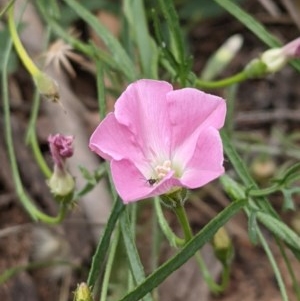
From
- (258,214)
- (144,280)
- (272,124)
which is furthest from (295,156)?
(144,280)

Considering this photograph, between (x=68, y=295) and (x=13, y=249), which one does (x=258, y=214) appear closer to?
(x=68, y=295)

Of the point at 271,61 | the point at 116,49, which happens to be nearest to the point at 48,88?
the point at 116,49

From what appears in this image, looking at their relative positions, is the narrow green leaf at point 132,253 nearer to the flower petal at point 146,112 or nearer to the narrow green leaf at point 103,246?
the narrow green leaf at point 103,246

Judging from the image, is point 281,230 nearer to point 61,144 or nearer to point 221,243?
point 221,243

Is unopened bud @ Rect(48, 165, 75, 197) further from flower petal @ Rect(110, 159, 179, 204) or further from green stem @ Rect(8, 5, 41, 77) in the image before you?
flower petal @ Rect(110, 159, 179, 204)

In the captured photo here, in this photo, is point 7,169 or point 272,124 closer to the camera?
point 7,169

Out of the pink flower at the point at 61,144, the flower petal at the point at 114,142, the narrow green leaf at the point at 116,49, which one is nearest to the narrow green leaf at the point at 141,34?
the narrow green leaf at the point at 116,49

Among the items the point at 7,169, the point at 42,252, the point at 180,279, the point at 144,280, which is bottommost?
the point at 180,279
